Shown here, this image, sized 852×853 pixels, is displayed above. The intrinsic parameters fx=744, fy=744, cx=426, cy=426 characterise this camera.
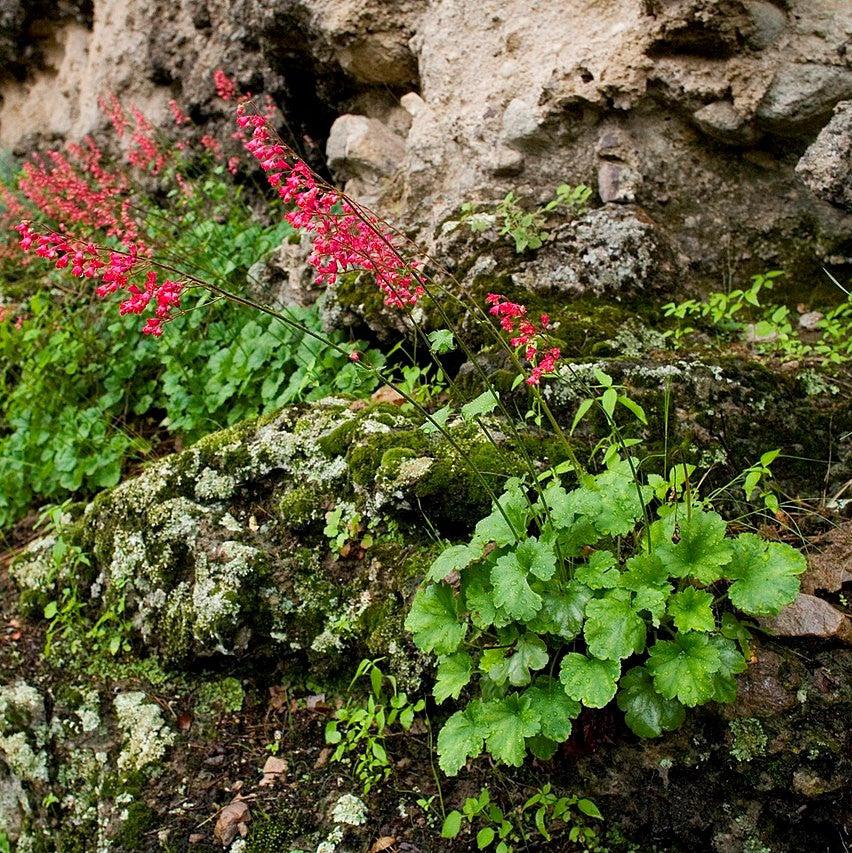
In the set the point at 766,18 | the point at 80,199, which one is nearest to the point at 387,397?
the point at 766,18

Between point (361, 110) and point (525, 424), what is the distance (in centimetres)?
333

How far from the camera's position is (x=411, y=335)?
3.76 meters

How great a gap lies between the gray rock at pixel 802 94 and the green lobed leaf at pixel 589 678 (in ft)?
8.87

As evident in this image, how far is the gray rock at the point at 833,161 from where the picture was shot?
314cm

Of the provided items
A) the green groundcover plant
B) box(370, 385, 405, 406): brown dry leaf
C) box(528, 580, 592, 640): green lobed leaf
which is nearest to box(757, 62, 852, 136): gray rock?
the green groundcover plant

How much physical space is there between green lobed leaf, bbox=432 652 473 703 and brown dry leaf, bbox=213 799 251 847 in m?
0.90

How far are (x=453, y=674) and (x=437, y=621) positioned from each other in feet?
0.51

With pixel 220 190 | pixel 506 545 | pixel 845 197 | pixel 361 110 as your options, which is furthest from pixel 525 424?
pixel 220 190

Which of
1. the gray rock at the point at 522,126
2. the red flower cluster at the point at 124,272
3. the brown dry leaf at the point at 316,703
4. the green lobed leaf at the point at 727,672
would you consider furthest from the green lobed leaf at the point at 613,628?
the gray rock at the point at 522,126

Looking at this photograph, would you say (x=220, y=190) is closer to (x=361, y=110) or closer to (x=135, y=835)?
(x=361, y=110)

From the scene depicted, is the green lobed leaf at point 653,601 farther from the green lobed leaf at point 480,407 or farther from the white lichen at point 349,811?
the white lichen at point 349,811

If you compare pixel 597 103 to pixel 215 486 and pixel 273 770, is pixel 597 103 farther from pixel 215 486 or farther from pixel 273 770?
pixel 273 770

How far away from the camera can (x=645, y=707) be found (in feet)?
6.61

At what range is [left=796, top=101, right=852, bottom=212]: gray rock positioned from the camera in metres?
3.14
